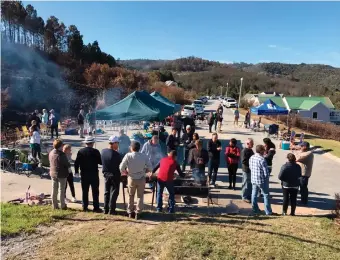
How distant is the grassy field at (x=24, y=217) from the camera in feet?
19.8

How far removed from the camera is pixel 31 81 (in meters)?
44.2

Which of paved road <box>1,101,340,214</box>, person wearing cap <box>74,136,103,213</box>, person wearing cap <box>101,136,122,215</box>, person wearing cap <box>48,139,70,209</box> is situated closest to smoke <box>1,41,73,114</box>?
paved road <box>1,101,340,214</box>

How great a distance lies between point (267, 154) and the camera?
9.22 meters

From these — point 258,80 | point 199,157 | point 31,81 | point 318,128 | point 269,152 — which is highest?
point 258,80

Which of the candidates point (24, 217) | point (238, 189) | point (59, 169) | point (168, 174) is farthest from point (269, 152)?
point (24, 217)

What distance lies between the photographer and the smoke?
40.0 meters

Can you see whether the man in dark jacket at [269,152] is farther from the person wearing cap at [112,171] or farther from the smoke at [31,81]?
the smoke at [31,81]

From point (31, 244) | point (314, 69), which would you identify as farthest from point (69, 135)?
point (314, 69)

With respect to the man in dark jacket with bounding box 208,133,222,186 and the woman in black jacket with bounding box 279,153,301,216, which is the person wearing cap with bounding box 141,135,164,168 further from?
the woman in black jacket with bounding box 279,153,301,216

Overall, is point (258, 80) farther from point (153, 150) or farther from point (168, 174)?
point (168, 174)

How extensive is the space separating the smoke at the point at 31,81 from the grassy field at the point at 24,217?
106 feet

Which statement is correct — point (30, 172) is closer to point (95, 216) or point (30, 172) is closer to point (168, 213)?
point (95, 216)

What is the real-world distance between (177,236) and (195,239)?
321 millimetres

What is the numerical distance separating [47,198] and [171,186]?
3.25 m
